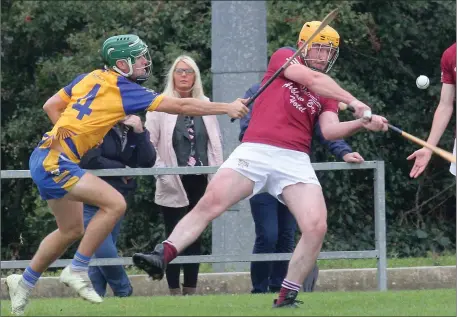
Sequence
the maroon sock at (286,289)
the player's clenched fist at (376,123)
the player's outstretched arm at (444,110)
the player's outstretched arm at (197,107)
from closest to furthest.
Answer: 1. the maroon sock at (286,289)
2. the player's clenched fist at (376,123)
3. the player's outstretched arm at (197,107)
4. the player's outstretched arm at (444,110)

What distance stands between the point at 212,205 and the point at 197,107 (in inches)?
28.8

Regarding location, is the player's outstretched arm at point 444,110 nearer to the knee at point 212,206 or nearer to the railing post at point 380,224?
the railing post at point 380,224

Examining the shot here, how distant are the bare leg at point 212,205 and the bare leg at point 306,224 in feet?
1.20

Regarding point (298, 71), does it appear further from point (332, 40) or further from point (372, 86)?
point (372, 86)

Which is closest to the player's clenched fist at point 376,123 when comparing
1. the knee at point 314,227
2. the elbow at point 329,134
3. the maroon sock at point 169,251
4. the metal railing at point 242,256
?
the elbow at point 329,134

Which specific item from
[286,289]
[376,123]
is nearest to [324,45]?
[376,123]

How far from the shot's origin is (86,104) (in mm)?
9445

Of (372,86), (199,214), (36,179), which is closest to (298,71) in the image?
(199,214)

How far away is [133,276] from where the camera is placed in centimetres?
1304

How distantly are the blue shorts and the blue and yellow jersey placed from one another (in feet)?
0.24

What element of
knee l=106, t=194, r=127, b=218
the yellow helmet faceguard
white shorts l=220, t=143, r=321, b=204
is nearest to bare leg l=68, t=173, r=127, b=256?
knee l=106, t=194, r=127, b=218

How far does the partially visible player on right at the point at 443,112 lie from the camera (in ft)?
32.6

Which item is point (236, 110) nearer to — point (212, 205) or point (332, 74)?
point (212, 205)

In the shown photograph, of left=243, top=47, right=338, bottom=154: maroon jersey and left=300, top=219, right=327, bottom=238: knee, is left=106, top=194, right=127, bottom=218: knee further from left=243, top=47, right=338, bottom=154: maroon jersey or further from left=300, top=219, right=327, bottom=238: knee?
left=300, top=219, right=327, bottom=238: knee
